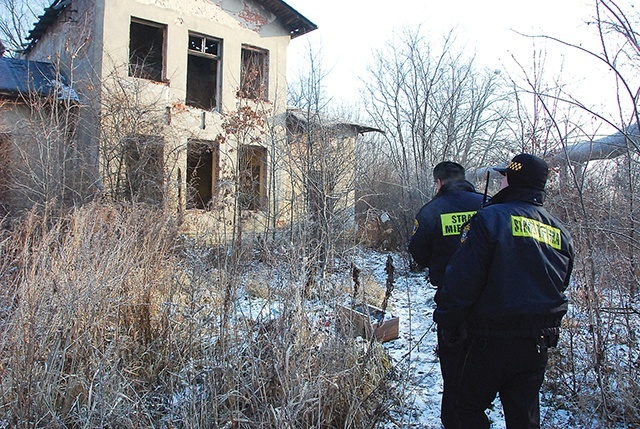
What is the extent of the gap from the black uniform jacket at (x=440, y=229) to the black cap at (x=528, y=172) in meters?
0.73

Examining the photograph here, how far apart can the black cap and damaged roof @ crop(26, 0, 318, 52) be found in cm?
1203

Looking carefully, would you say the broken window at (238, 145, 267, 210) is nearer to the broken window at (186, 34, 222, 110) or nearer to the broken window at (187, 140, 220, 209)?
the broken window at (187, 140, 220, 209)

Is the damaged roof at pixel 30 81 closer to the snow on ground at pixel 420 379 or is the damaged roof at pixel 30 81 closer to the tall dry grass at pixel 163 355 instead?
the tall dry grass at pixel 163 355

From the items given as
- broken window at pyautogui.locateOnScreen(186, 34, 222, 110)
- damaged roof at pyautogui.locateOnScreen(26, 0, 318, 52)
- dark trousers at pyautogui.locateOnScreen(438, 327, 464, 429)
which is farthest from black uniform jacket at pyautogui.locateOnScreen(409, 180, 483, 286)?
broken window at pyautogui.locateOnScreen(186, 34, 222, 110)

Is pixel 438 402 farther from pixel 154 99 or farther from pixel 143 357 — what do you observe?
pixel 154 99

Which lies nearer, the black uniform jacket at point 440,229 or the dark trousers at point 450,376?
the dark trousers at point 450,376

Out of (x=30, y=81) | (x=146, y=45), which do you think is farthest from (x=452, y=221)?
(x=146, y=45)

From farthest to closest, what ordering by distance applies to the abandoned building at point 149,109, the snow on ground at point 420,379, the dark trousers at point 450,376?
the abandoned building at point 149,109 < the snow on ground at point 420,379 < the dark trousers at point 450,376

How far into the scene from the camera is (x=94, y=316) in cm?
314

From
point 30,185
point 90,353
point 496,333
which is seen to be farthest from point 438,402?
point 30,185

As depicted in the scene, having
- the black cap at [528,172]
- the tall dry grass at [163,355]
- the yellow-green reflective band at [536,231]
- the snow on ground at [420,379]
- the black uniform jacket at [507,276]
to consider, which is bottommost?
the snow on ground at [420,379]

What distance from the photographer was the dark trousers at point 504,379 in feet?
7.39

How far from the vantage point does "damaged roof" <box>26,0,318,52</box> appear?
1239 cm

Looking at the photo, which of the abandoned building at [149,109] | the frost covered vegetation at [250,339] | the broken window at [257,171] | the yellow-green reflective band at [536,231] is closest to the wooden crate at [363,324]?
the frost covered vegetation at [250,339]
